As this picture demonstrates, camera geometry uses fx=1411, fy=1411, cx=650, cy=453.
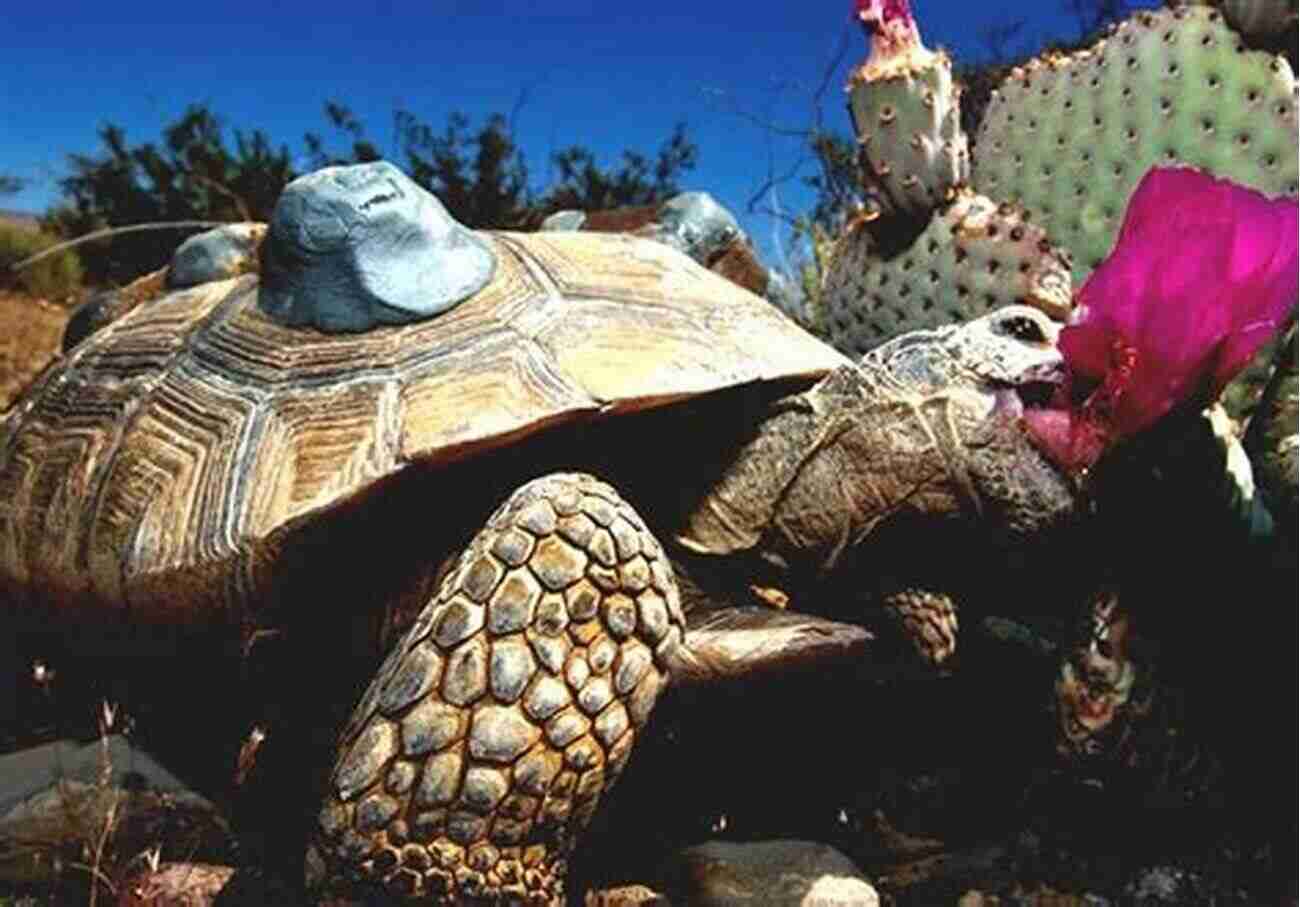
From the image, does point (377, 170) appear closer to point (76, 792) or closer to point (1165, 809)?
point (76, 792)

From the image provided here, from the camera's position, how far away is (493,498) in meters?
2.19

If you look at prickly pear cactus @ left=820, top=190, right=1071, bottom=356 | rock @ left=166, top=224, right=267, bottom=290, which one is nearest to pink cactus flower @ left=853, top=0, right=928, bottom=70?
prickly pear cactus @ left=820, top=190, right=1071, bottom=356

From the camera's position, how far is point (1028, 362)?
1994 mm

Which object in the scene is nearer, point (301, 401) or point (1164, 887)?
point (1164, 887)

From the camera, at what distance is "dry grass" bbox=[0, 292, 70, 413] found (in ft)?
23.7

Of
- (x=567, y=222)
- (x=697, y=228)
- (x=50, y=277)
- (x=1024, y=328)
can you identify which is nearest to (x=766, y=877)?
(x=1024, y=328)

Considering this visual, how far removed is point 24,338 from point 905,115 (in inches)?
296

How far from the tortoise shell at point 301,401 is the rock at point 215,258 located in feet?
2.50

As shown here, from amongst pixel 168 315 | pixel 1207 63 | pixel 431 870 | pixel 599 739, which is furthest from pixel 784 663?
pixel 1207 63

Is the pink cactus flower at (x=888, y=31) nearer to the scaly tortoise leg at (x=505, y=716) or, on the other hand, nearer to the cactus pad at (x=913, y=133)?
the cactus pad at (x=913, y=133)

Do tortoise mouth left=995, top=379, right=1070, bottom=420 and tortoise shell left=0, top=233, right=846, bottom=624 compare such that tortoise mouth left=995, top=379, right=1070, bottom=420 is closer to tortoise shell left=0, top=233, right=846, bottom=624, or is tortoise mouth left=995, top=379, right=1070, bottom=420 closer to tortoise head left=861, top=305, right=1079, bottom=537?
tortoise head left=861, top=305, right=1079, bottom=537

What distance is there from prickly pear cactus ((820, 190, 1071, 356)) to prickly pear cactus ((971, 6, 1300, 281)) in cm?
19

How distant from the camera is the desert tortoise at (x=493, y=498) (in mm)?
1771

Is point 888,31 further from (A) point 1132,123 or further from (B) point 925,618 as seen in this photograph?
(B) point 925,618
